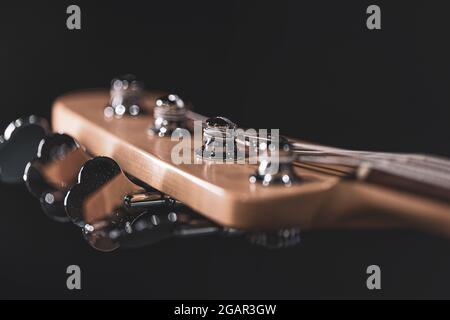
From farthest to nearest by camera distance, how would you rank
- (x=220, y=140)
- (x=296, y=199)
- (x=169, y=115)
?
(x=169, y=115) → (x=220, y=140) → (x=296, y=199)

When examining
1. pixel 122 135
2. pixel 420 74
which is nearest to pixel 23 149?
pixel 122 135

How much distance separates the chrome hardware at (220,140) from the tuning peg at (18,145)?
0.40m

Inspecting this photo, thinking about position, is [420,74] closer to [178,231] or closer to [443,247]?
[443,247]

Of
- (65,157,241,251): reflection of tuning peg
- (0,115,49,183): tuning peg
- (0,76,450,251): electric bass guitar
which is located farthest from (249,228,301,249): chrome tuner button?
(0,115,49,183): tuning peg

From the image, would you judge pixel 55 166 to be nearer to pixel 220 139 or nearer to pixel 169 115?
pixel 169 115

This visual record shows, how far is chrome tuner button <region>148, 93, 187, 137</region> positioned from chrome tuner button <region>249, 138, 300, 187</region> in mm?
261

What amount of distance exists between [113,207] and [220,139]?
161 millimetres

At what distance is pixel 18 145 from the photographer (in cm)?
123

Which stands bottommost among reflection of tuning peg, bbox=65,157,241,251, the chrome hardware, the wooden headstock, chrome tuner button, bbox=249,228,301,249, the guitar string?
chrome tuner button, bbox=249,228,301,249

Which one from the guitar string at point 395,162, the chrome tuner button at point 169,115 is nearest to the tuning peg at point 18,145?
the chrome tuner button at point 169,115

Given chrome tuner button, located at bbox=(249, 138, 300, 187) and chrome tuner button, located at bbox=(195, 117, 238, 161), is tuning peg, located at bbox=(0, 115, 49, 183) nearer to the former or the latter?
chrome tuner button, located at bbox=(195, 117, 238, 161)

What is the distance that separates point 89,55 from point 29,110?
183 mm

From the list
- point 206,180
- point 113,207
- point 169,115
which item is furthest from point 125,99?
point 206,180

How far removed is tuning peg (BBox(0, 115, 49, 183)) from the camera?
4.02 ft
